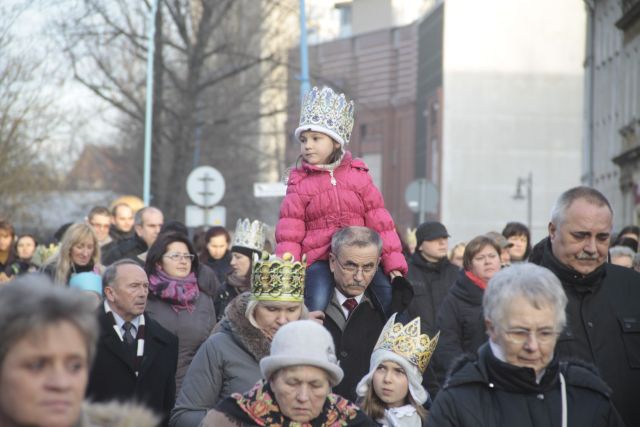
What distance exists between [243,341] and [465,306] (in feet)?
14.2

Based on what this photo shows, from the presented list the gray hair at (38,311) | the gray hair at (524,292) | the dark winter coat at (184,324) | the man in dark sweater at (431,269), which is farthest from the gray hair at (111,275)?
the gray hair at (38,311)

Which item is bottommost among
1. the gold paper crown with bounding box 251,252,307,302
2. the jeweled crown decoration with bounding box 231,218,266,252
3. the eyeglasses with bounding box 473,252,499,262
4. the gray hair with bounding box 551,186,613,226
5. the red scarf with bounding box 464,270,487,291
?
the red scarf with bounding box 464,270,487,291

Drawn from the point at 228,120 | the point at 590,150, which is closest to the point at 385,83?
the point at 590,150

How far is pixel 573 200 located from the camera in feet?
27.2

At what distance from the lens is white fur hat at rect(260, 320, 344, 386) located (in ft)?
22.5

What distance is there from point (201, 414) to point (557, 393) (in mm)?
2227

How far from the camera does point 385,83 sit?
336 feet

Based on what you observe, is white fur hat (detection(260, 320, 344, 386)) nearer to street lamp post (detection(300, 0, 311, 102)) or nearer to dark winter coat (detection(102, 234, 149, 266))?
dark winter coat (detection(102, 234, 149, 266))

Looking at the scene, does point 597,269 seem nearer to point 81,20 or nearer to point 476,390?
point 476,390

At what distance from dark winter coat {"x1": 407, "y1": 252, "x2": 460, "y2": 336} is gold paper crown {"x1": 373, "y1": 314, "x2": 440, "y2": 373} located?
561 centimetres

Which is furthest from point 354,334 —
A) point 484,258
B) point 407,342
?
point 484,258

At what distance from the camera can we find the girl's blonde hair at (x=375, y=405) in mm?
8906

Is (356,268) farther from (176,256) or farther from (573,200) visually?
(176,256)

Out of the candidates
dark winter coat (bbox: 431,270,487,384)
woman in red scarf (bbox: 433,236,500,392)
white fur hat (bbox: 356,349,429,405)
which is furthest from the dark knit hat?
white fur hat (bbox: 356,349,429,405)
